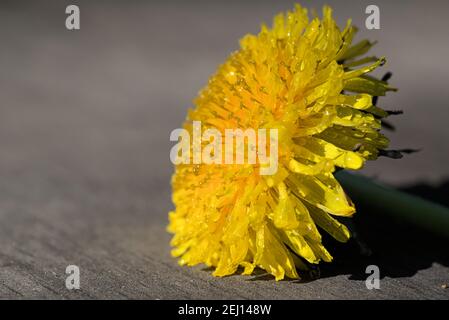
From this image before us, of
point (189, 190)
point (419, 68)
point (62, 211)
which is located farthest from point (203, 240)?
point (419, 68)

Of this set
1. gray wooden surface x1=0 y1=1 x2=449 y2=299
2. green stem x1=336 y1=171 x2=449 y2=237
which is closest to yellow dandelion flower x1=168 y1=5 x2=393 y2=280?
gray wooden surface x1=0 y1=1 x2=449 y2=299

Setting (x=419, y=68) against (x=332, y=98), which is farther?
(x=419, y=68)

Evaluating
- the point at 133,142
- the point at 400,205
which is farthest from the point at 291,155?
the point at 133,142

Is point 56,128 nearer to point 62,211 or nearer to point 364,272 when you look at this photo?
point 62,211

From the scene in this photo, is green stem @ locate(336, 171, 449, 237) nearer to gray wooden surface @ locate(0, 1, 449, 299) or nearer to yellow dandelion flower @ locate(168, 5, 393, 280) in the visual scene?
gray wooden surface @ locate(0, 1, 449, 299)

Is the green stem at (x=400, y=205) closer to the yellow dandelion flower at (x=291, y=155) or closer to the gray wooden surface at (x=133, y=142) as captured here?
the gray wooden surface at (x=133, y=142)

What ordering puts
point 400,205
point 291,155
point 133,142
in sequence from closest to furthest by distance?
point 291,155 → point 400,205 → point 133,142

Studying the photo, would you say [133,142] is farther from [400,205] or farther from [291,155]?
[291,155]
